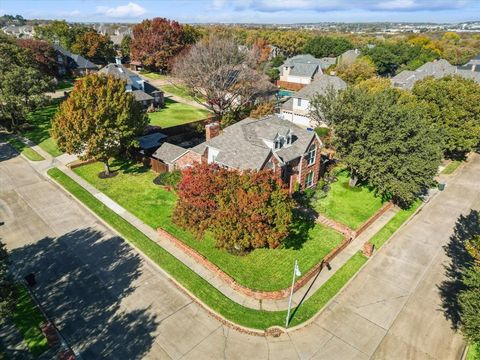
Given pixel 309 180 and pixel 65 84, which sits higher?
pixel 65 84

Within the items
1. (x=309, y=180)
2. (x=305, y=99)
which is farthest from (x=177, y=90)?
(x=309, y=180)

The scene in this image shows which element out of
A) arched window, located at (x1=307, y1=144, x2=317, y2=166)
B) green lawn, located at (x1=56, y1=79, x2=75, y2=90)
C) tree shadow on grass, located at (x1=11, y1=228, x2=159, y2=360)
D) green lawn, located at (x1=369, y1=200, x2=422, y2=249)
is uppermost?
arched window, located at (x1=307, y1=144, x2=317, y2=166)

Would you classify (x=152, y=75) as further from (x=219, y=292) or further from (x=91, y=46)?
(x=219, y=292)

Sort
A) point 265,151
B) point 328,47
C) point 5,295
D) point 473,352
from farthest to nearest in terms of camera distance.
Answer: point 328,47 < point 265,151 < point 473,352 < point 5,295

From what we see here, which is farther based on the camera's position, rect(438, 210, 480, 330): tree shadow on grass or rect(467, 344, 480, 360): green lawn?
rect(438, 210, 480, 330): tree shadow on grass

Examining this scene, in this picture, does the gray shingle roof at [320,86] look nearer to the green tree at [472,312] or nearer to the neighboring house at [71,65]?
the green tree at [472,312]

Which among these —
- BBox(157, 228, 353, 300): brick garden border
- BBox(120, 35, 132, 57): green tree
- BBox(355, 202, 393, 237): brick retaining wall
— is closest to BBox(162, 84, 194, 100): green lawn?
BBox(120, 35, 132, 57): green tree

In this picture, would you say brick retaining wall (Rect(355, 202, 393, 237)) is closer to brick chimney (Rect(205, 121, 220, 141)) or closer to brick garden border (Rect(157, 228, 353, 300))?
brick garden border (Rect(157, 228, 353, 300))
